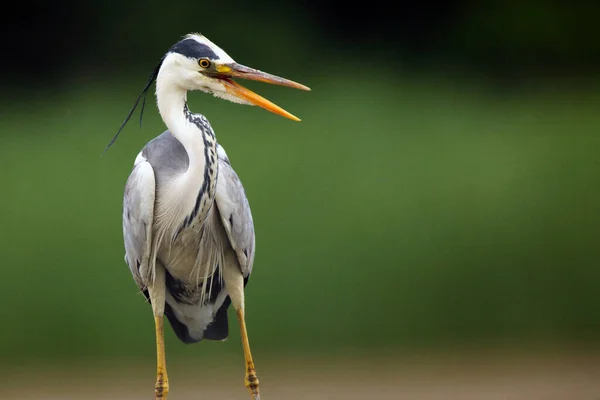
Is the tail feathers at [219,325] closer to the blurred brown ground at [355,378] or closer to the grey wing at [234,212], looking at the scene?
the grey wing at [234,212]

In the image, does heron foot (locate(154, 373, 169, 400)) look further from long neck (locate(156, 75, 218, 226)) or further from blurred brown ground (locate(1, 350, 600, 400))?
blurred brown ground (locate(1, 350, 600, 400))

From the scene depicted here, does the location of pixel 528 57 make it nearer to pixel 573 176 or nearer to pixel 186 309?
pixel 573 176

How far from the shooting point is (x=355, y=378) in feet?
15.7

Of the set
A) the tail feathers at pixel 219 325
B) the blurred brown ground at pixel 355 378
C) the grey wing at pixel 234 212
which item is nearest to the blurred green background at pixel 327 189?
the blurred brown ground at pixel 355 378

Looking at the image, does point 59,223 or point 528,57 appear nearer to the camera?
point 59,223

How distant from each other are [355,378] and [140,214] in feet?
6.56

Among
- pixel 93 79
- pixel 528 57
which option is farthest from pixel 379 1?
pixel 93 79

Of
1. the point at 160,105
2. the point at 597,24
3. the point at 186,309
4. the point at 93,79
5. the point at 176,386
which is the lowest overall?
the point at 176,386

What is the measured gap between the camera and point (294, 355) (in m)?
5.05

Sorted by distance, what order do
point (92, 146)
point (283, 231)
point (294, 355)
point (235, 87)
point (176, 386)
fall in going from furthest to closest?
point (92, 146)
point (283, 231)
point (294, 355)
point (176, 386)
point (235, 87)

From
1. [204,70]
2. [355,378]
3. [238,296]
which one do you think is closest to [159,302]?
[238,296]

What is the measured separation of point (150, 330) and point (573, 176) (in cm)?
259

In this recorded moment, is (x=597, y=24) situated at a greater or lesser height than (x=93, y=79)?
greater

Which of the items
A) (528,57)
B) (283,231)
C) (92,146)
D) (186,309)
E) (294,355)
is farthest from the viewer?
(528,57)
